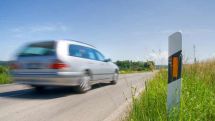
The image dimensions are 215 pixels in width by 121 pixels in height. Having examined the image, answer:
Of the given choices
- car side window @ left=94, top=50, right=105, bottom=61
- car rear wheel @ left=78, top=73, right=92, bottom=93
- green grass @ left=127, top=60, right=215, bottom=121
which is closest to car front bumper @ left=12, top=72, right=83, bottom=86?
car rear wheel @ left=78, top=73, right=92, bottom=93

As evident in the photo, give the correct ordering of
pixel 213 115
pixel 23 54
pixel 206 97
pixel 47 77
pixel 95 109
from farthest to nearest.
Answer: pixel 23 54
pixel 47 77
pixel 95 109
pixel 206 97
pixel 213 115

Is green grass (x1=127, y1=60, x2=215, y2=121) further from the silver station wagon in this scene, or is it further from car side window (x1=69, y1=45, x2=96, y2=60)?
car side window (x1=69, y1=45, x2=96, y2=60)

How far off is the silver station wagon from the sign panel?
532 cm

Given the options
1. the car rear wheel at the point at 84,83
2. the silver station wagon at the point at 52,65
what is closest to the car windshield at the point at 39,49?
the silver station wagon at the point at 52,65

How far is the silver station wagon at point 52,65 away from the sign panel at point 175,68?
532cm

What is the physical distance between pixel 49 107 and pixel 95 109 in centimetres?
114

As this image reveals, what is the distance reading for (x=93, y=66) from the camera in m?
11.1

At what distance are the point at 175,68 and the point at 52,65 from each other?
18.1 feet

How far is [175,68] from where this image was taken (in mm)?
4121

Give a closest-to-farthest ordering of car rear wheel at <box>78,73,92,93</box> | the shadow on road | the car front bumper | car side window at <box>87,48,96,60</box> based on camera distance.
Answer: the car front bumper < the shadow on road < car rear wheel at <box>78,73,92,93</box> < car side window at <box>87,48,96,60</box>

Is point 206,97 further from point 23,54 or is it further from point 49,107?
point 23,54

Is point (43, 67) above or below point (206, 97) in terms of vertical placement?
above

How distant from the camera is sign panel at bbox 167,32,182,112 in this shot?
409cm

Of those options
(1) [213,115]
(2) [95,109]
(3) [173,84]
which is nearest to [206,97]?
(1) [213,115]
